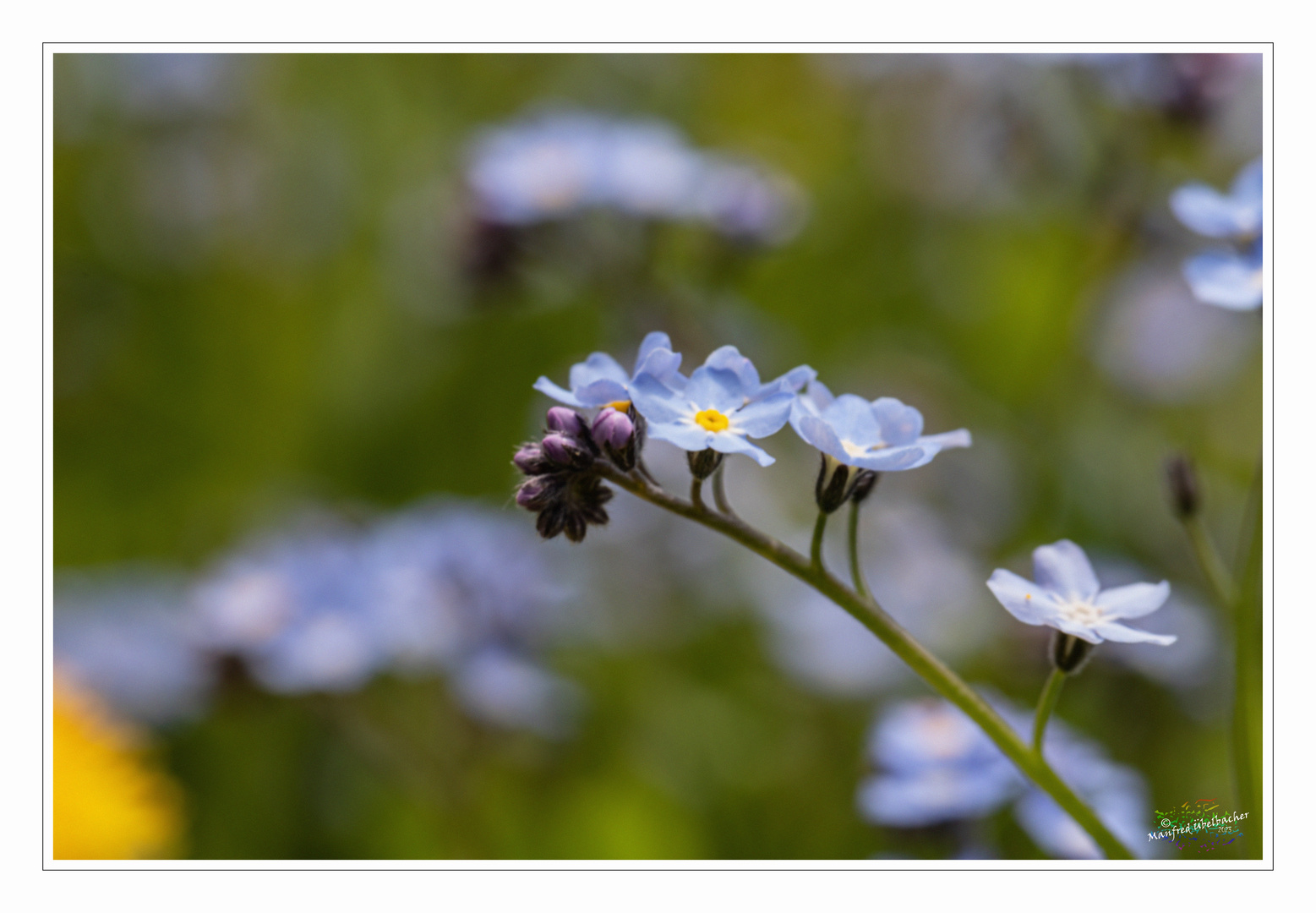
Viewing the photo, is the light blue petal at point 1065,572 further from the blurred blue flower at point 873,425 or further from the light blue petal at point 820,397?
the light blue petal at point 820,397

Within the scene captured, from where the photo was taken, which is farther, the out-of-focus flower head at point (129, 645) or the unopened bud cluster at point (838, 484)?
the out-of-focus flower head at point (129, 645)

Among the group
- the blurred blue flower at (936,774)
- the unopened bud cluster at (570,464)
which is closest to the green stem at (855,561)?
the unopened bud cluster at (570,464)

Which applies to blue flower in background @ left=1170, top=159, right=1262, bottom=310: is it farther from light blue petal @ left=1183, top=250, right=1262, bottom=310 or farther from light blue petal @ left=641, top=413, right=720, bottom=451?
light blue petal @ left=641, top=413, right=720, bottom=451

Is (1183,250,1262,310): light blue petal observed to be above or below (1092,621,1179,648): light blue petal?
above

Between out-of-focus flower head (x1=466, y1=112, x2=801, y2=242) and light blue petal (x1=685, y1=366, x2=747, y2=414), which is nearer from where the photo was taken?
light blue petal (x1=685, y1=366, x2=747, y2=414)

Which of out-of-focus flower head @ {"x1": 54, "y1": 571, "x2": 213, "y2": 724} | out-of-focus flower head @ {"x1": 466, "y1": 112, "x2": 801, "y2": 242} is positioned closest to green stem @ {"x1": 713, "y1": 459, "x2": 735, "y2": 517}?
out-of-focus flower head @ {"x1": 466, "y1": 112, "x2": 801, "y2": 242}

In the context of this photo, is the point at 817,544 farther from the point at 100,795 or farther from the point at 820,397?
the point at 100,795
